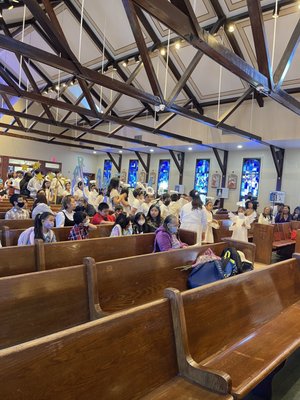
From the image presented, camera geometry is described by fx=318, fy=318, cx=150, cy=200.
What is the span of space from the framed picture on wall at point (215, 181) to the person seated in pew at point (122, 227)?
8.15 meters

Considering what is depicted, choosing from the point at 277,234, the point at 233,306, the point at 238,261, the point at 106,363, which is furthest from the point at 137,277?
the point at 277,234

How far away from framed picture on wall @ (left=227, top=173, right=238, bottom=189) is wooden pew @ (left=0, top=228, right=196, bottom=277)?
8.14 metres

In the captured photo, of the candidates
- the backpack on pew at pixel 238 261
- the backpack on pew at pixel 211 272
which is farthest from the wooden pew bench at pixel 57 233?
the backpack on pew at pixel 238 261

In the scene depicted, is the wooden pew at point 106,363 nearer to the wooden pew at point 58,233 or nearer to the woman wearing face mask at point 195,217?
the wooden pew at point 58,233

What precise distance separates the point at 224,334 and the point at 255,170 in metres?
9.75

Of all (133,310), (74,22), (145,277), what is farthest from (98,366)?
(74,22)

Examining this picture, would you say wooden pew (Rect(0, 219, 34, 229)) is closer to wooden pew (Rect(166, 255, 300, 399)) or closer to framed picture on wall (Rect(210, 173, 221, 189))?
wooden pew (Rect(166, 255, 300, 399))

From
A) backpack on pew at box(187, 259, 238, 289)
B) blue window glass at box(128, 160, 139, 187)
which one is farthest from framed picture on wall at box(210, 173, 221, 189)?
backpack on pew at box(187, 259, 238, 289)

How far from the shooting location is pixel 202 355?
1671 millimetres

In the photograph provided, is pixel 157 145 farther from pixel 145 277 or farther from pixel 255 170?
pixel 145 277

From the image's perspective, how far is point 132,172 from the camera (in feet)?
49.6

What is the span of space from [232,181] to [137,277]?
31.4 ft

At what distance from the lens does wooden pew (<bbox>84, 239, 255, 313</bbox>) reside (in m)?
2.17

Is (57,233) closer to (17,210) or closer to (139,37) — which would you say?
(17,210)
